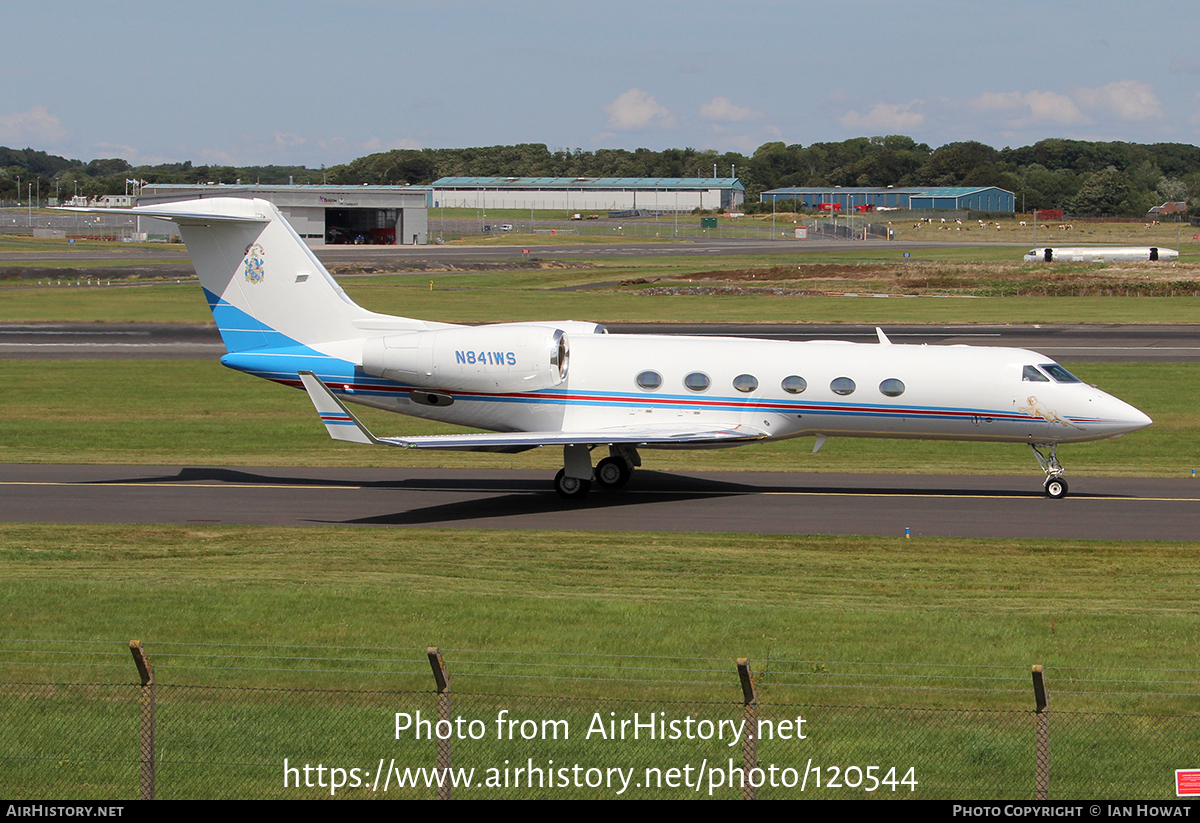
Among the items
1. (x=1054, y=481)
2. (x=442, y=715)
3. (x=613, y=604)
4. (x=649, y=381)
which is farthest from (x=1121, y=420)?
(x=442, y=715)

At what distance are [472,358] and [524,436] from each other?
2.08 metres

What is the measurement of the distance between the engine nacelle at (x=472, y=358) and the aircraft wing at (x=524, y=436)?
4.07ft

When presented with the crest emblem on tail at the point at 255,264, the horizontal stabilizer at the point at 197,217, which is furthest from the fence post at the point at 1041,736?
the crest emblem on tail at the point at 255,264

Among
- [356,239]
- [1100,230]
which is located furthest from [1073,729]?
[1100,230]

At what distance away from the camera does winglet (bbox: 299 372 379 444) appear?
71.2 ft

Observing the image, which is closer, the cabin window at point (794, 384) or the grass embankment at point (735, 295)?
the cabin window at point (794, 384)

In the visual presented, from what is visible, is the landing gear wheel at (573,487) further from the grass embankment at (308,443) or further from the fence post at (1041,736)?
the fence post at (1041,736)

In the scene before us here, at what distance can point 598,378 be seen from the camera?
24.8 metres

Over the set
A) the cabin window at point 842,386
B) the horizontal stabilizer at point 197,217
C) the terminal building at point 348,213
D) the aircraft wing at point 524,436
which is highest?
the terminal building at point 348,213

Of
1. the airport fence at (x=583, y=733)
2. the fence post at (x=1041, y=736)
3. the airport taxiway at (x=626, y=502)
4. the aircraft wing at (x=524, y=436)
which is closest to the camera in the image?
the fence post at (x=1041, y=736)

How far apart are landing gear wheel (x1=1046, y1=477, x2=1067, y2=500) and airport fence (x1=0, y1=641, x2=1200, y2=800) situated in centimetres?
1182

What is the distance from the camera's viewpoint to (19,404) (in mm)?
36312

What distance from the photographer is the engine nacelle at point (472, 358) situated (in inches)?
957

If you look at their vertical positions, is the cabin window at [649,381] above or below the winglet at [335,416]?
above
